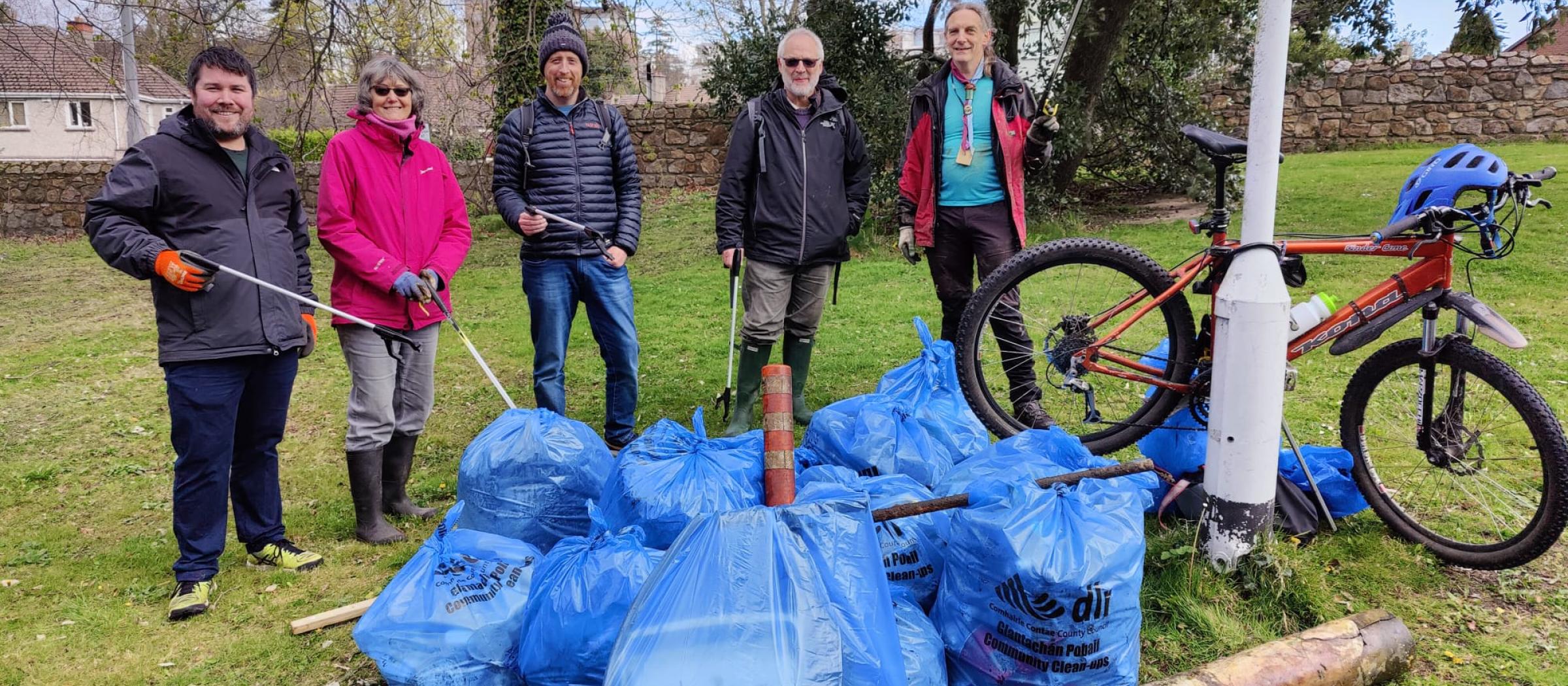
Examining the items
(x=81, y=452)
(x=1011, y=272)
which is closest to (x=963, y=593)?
(x=1011, y=272)

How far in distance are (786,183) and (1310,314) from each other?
209 centimetres

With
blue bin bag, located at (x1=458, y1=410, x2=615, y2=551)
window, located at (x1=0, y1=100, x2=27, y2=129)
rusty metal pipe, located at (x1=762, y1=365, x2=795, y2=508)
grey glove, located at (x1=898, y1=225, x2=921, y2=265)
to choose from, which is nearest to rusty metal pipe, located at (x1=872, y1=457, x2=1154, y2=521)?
rusty metal pipe, located at (x1=762, y1=365, x2=795, y2=508)

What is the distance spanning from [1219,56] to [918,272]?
4477 mm

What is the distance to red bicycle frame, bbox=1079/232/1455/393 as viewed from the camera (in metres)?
3.02

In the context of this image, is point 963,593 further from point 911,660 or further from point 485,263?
point 485,263

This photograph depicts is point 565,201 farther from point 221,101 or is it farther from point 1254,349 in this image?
point 1254,349

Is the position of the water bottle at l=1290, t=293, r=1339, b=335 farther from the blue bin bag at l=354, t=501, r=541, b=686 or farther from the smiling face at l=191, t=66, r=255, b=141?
the smiling face at l=191, t=66, r=255, b=141

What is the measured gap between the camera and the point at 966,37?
12.5 ft

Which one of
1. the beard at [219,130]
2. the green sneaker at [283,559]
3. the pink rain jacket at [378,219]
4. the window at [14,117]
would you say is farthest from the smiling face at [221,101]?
the window at [14,117]

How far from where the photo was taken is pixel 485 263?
10578 millimetres

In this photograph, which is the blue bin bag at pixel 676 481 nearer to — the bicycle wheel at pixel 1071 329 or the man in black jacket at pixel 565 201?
the bicycle wheel at pixel 1071 329

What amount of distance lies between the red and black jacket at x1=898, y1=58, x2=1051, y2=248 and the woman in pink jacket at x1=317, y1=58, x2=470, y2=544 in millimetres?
1895

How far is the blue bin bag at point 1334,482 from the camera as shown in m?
3.25

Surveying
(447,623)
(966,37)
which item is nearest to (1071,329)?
(966,37)
